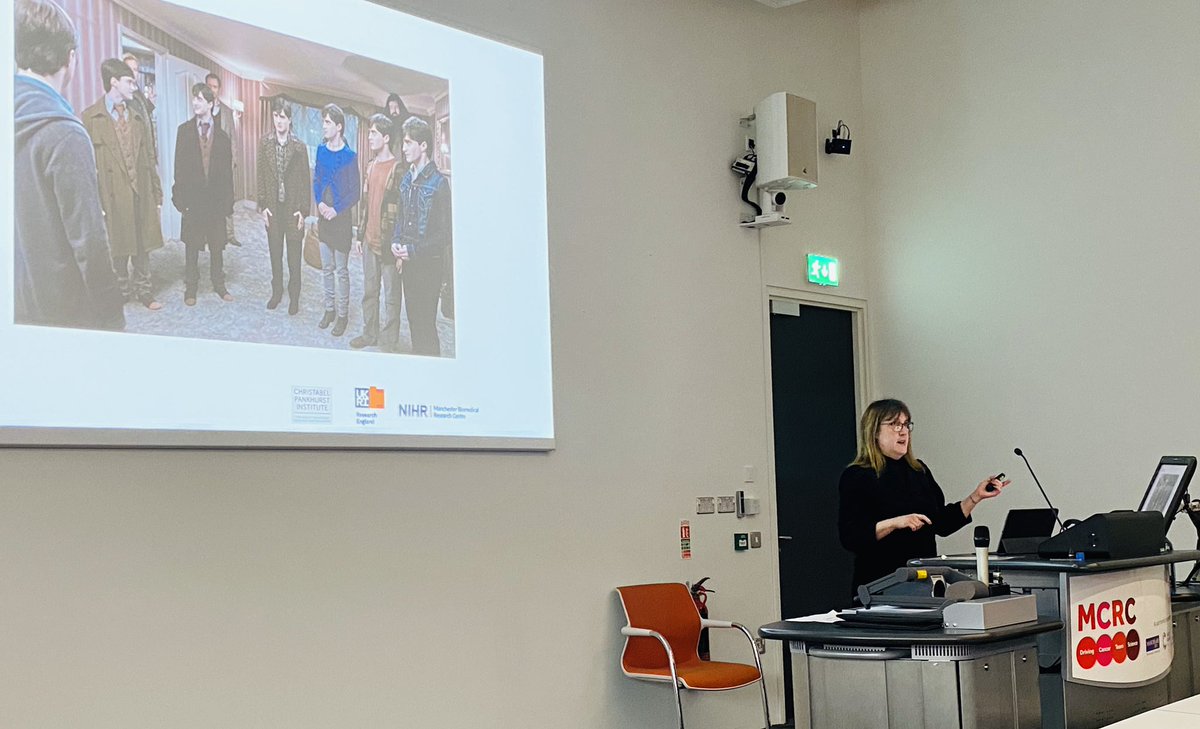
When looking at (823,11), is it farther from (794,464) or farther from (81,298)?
(81,298)

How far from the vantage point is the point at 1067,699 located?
12.1 feet

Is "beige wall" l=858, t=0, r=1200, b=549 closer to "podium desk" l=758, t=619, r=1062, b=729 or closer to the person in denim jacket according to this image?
"podium desk" l=758, t=619, r=1062, b=729

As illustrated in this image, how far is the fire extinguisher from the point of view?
531cm

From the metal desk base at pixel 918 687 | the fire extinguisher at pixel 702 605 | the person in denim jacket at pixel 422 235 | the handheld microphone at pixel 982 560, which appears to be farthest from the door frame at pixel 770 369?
the metal desk base at pixel 918 687

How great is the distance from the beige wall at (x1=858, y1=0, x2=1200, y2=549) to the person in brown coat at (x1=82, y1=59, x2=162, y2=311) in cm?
418

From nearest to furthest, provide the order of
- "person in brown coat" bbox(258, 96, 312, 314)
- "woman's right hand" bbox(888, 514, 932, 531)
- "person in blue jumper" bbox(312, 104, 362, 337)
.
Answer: "person in brown coat" bbox(258, 96, 312, 314), "person in blue jumper" bbox(312, 104, 362, 337), "woman's right hand" bbox(888, 514, 932, 531)

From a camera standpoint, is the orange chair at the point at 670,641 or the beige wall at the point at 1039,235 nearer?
the orange chair at the point at 670,641

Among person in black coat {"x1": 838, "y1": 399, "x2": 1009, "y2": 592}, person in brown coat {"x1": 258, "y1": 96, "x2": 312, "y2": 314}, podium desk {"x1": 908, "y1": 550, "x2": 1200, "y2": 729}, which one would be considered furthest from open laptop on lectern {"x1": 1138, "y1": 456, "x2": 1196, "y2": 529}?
person in brown coat {"x1": 258, "y1": 96, "x2": 312, "y2": 314}

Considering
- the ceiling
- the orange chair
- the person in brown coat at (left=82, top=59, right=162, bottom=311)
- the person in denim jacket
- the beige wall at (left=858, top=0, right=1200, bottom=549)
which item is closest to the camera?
the person in brown coat at (left=82, top=59, right=162, bottom=311)

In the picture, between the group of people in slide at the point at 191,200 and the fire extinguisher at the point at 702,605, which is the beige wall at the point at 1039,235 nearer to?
the fire extinguisher at the point at 702,605

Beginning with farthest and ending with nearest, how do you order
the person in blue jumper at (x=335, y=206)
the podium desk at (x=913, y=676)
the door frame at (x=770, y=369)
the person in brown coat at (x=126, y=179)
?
1. the door frame at (x=770, y=369)
2. the person in blue jumper at (x=335, y=206)
3. the person in brown coat at (x=126, y=179)
4. the podium desk at (x=913, y=676)

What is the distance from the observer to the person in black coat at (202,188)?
3846 millimetres

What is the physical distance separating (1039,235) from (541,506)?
3.01m

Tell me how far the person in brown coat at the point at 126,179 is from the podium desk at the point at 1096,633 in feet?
8.20
